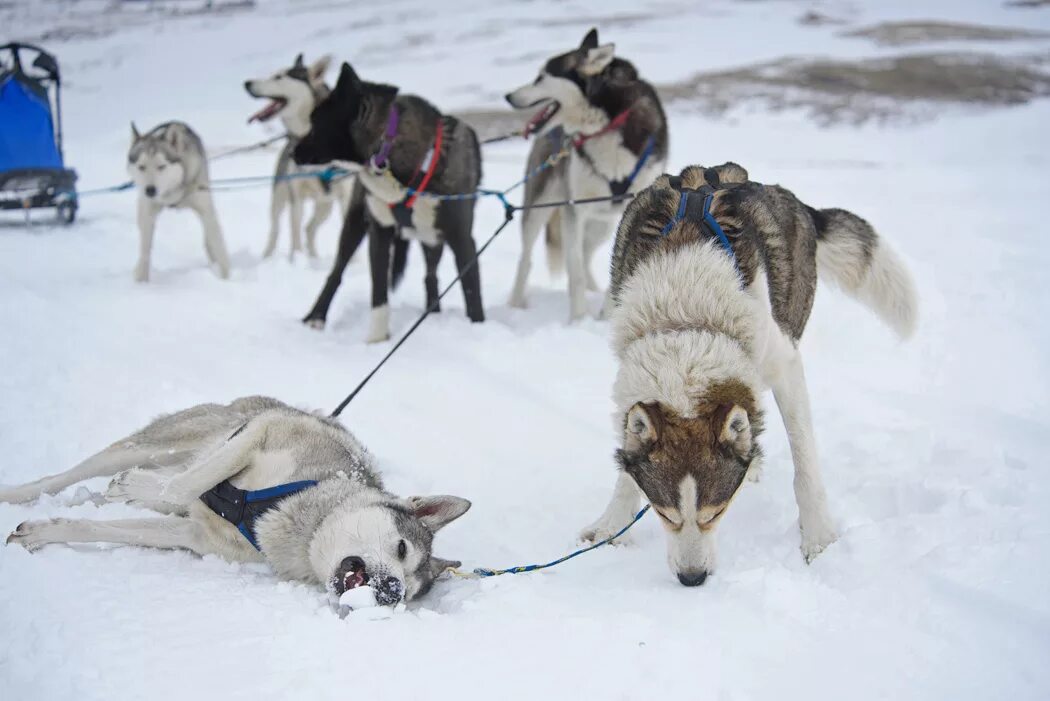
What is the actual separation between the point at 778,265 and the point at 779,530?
106 centimetres

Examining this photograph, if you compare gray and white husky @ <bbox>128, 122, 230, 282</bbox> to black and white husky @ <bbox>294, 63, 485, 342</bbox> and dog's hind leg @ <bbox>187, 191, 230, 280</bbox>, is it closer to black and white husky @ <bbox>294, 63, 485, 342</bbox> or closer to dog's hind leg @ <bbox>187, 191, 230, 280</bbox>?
dog's hind leg @ <bbox>187, 191, 230, 280</bbox>

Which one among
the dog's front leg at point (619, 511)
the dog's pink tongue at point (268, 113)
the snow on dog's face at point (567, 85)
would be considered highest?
the snow on dog's face at point (567, 85)

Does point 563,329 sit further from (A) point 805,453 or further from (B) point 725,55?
(B) point 725,55

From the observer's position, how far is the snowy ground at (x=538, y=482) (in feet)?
7.23

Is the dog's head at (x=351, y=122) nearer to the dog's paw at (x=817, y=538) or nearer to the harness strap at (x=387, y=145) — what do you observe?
the harness strap at (x=387, y=145)

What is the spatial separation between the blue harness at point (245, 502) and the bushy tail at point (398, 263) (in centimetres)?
400

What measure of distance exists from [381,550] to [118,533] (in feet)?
3.32

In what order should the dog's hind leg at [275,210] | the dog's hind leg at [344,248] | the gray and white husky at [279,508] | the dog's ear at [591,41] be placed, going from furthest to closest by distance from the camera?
the dog's hind leg at [275,210] < the dog's hind leg at [344,248] < the dog's ear at [591,41] < the gray and white husky at [279,508]

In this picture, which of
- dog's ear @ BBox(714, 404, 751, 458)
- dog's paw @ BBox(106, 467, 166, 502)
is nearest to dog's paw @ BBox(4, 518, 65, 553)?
dog's paw @ BBox(106, 467, 166, 502)

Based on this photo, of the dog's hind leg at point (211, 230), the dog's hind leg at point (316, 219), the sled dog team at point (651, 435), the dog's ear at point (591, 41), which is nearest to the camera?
the sled dog team at point (651, 435)

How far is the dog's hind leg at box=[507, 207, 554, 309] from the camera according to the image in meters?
6.94

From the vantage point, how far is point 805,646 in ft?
7.75

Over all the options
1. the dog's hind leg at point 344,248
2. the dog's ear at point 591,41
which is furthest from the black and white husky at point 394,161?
the dog's ear at point 591,41

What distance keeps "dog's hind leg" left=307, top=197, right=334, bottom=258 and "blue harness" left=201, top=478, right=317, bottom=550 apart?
6.77 meters
